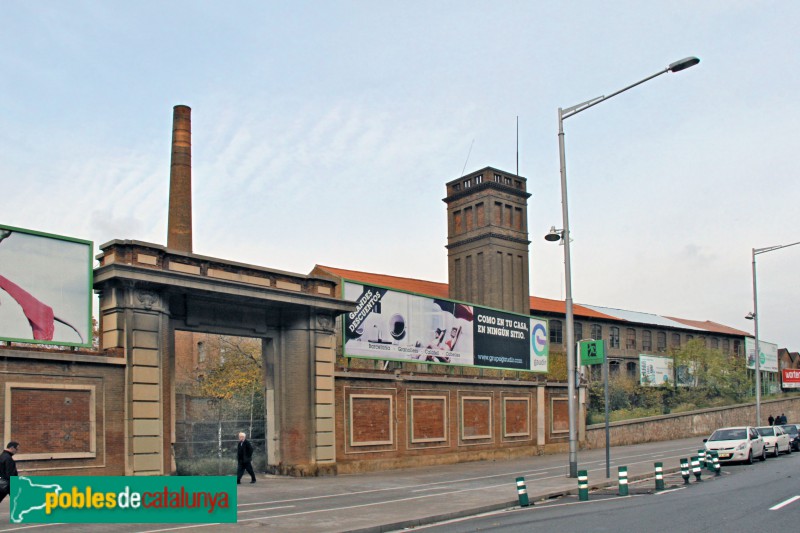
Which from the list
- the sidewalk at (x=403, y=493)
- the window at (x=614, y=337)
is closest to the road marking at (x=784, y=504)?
the sidewalk at (x=403, y=493)

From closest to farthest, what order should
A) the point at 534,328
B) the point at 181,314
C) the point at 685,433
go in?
the point at 181,314, the point at 534,328, the point at 685,433

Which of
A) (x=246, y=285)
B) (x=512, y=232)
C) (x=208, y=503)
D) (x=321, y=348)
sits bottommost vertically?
(x=208, y=503)

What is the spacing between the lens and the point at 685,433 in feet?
179

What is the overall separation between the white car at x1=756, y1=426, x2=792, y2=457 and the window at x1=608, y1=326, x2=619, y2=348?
45006 mm

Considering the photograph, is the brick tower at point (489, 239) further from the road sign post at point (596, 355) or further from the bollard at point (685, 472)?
the bollard at point (685, 472)

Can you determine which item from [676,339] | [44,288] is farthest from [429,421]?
[676,339]

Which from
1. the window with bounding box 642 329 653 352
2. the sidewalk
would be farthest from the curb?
the window with bounding box 642 329 653 352

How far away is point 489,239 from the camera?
71.0m

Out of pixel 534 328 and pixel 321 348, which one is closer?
pixel 321 348

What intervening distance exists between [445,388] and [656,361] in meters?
39.5

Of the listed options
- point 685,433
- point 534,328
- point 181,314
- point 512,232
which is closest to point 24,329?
point 181,314

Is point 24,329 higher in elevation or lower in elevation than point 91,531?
higher

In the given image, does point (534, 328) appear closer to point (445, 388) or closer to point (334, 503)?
point (445, 388)

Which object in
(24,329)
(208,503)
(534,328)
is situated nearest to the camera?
(208,503)
